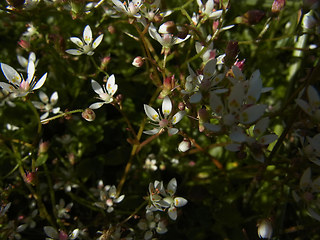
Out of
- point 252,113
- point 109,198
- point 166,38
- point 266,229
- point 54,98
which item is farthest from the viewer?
point 54,98

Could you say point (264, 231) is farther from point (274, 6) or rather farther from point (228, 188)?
point (274, 6)

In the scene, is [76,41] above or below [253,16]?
below

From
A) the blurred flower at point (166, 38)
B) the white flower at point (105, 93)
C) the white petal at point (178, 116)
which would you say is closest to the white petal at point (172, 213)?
the white petal at point (178, 116)

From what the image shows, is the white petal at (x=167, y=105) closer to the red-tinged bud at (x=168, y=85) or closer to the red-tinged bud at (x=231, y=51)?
the red-tinged bud at (x=168, y=85)

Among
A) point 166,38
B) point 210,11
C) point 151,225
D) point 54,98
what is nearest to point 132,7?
point 166,38

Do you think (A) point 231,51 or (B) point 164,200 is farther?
(B) point 164,200

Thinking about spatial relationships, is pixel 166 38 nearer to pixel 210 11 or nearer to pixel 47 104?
pixel 210 11

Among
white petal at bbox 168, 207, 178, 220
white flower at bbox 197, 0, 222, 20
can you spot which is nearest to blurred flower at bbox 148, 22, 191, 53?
white flower at bbox 197, 0, 222, 20

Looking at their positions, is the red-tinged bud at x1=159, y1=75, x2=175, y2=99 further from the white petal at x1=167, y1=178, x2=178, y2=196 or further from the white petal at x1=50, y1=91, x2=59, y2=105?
the white petal at x1=50, y1=91, x2=59, y2=105
